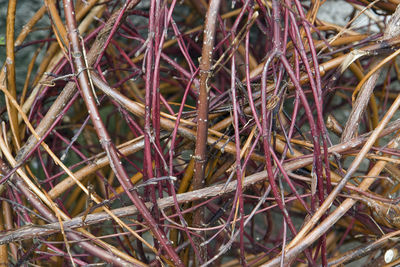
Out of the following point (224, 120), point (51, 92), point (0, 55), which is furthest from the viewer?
point (0, 55)

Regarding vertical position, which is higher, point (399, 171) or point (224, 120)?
point (224, 120)

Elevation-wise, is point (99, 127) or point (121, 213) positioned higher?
point (99, 127)

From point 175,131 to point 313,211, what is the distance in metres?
0.19

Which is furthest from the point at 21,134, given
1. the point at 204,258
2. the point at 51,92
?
the point at 204,258

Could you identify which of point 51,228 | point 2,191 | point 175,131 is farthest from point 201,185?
point 2,191

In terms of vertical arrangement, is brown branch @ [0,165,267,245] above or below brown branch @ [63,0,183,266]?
below

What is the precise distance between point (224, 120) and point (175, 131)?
0.10m

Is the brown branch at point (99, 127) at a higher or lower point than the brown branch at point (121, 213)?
higher

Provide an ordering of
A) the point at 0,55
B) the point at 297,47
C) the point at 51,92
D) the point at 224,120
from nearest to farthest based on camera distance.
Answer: the point at 297,47 → the point at 224,120 → the point at 51,92 → the point at 0,55

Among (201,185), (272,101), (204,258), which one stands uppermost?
(272,101)

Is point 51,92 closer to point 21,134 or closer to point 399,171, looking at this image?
point 21,134

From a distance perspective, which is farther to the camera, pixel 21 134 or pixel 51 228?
pixel 21 134

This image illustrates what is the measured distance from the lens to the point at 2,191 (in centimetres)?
62

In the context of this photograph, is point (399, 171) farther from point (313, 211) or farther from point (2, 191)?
point (2, 191)
